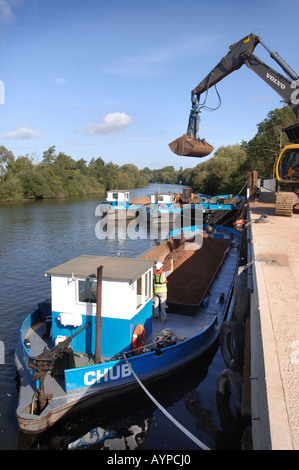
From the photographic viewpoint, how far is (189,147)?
16.2 metres

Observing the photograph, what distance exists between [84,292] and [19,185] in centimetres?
6366

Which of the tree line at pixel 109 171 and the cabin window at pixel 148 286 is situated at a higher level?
the tree line at pixel 109 171

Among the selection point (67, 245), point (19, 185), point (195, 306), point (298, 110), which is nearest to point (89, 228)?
point (67, 245)

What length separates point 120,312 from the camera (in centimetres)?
858

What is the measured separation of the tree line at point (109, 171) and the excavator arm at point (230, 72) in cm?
788

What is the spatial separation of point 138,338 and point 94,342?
107 cm

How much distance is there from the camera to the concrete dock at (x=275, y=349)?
122 inches

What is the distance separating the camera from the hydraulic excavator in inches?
649

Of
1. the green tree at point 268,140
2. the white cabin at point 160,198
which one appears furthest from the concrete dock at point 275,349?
the green tree at point 268,140

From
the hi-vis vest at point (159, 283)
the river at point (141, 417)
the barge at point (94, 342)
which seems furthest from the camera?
the hi-vis vest at point (159, 283)

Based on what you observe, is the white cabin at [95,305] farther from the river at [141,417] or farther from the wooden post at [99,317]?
the river at [141,417]

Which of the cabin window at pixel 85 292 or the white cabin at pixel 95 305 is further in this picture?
the cabin window at pixel 85 292

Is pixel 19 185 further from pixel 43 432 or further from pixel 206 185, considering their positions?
pixel 43 432

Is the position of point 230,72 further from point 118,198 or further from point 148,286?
point 118,198
